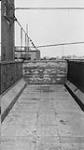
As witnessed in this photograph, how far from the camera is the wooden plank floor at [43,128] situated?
18.2 feet

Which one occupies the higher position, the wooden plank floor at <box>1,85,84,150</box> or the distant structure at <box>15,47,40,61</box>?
the distant structure at <box>15,47,40,61</box>

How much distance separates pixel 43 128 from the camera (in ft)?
23.0

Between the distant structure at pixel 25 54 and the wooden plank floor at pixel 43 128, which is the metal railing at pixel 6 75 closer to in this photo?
the wooden plank floor at pixel 43 128

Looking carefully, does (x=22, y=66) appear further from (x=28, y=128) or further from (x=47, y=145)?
(x=47, y=145)

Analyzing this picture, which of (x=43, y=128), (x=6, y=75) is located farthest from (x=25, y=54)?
(x=43, y=128)

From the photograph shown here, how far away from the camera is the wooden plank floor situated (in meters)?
5.56

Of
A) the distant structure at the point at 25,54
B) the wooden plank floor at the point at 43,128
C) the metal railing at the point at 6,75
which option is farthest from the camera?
the distant structure at the point at 25,54

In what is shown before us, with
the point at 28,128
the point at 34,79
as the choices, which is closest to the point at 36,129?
the point at 28,128

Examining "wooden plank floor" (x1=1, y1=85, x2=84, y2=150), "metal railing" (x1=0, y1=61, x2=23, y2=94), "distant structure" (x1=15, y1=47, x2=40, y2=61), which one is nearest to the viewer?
"wooden plank floor" (x1=1, y1=85, x2=84, y2=150)

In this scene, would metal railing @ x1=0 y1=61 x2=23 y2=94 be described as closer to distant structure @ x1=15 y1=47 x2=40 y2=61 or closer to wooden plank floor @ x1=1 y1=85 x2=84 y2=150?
wooden plank floor @ x1=1 y1=85 x2=84 y2=150

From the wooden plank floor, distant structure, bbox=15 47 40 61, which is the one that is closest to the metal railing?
the wooden plank floor

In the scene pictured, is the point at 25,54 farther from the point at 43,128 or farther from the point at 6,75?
the point at 43,128

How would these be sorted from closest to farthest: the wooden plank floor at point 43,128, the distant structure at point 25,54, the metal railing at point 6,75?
the wooden plank floor at point 43,128 → the metal railing at point 6,75 → the distant structure at point 25,54

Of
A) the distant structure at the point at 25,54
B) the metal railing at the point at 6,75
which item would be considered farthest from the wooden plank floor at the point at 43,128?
the distant structure at the point at 25,54
